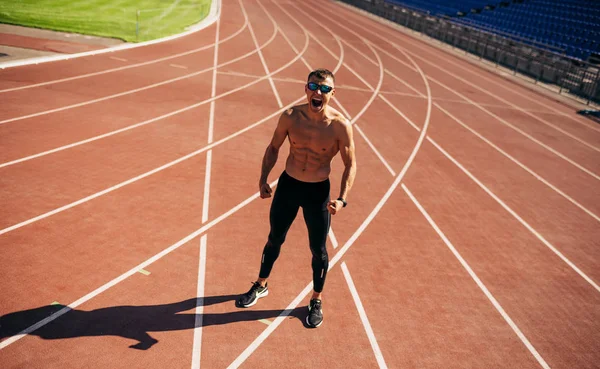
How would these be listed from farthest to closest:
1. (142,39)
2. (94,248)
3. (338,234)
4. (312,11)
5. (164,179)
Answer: (312,11) < (142,39) < (164,179) < (338,234) < (94,248)

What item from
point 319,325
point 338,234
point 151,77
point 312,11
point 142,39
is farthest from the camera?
point 312,11

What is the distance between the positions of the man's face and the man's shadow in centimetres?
220

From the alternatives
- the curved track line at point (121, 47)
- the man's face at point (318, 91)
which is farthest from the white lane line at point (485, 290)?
the curved track line at point (121, 47)

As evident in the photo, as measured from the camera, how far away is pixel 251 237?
6.06 m

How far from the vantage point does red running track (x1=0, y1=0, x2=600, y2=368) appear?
14.3 ft

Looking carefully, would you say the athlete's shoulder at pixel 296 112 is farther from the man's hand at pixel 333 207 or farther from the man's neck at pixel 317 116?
the man's hand at pixel 333 207

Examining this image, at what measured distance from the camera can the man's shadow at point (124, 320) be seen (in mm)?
4105

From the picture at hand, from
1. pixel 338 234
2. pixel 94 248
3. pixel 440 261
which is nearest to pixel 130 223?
pixel 94 248

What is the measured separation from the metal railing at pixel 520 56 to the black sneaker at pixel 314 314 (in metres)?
18.1

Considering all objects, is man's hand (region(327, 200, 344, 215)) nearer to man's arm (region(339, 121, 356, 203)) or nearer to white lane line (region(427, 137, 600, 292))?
man's arm (region(339, 121, 356, 203))

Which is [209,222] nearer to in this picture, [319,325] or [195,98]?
[319,325]

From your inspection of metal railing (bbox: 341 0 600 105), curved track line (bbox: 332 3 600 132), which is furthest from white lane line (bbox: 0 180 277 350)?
metal railing (bbox: 341 0 600 105)

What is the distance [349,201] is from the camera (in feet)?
24.6

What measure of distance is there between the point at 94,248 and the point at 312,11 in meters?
32.0
